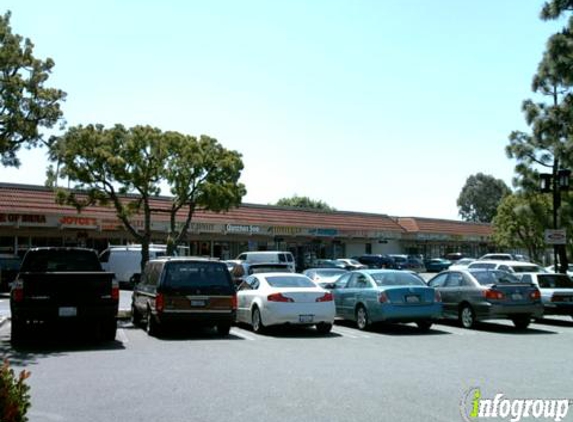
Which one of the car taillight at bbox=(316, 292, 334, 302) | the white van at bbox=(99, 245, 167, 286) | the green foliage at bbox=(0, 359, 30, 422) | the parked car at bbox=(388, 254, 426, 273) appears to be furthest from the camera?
the parked car at bbox=(388, 254, 426, 273)

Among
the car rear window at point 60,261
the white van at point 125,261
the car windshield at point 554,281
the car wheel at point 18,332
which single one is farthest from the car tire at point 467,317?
the white van at point 125,261

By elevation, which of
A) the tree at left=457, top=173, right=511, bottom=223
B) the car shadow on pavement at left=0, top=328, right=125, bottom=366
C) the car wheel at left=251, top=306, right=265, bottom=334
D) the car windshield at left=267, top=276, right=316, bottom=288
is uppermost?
the tree at left=457, top=173, right=511, bottom=223

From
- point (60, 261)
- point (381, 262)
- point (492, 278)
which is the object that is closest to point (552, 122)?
point (492, 278)

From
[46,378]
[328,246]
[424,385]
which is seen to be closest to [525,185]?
[424,385]

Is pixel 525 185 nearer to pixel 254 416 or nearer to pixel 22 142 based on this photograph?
pixel 22 142

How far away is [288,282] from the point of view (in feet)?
53.6

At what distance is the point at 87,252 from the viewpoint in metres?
16.0

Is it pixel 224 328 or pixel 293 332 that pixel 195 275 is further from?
pixel 293 332

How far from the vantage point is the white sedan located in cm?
1542

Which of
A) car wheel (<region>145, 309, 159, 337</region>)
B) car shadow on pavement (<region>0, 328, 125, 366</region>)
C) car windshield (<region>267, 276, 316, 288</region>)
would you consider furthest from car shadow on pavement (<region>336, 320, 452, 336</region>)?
car shadow on pavement (<region>0, 328, 125, 366</region>)

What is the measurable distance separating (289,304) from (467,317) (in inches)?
193

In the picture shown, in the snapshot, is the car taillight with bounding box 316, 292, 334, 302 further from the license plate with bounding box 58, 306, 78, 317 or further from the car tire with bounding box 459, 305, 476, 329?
the license plate with bounding box 58, 306, 78, 317

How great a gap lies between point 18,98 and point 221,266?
608 centimetres

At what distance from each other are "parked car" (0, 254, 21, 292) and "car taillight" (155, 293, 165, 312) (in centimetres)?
1592
